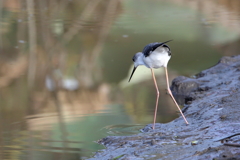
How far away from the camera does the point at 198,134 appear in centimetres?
289

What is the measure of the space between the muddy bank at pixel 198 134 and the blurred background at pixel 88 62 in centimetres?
26

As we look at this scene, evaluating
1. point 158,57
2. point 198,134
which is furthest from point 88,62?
point 198,134

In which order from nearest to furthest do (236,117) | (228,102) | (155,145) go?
(155,145) < (236,117) < (228,102)

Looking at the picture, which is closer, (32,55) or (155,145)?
(155,145)

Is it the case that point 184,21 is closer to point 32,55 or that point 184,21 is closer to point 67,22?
point 67,22

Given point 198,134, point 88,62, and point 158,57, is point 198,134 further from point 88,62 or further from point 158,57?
point 88,62

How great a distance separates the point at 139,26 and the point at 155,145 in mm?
5617

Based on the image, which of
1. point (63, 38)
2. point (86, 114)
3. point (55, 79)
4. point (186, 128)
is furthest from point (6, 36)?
point (186, 128)

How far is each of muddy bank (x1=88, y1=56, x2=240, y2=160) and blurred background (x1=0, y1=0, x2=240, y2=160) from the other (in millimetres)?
256

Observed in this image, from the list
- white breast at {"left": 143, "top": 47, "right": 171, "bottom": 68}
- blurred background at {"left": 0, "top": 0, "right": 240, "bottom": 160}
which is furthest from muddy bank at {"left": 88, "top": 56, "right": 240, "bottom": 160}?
white breast at {"left": 143, "top": 47, "right": 171, "bottom": 68}

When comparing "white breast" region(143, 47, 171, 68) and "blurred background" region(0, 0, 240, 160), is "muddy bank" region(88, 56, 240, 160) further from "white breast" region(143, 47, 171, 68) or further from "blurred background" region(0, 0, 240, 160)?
"white breast" region(143, 47, 171, 68)

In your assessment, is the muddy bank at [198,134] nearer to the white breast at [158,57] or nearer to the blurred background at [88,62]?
the blurred background at [88,62]

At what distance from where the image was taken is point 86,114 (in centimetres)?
403

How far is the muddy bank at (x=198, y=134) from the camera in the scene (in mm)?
2418
